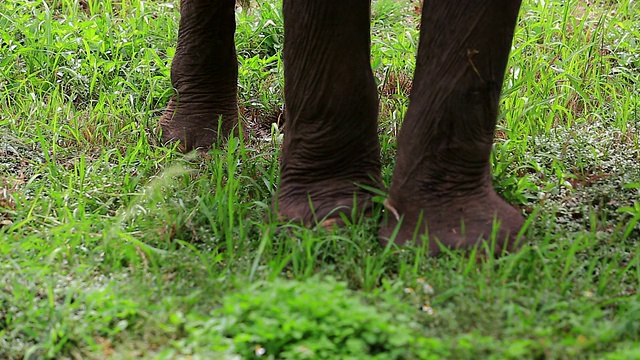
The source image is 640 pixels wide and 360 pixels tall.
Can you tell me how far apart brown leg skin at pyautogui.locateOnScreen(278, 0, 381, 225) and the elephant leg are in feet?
2.82

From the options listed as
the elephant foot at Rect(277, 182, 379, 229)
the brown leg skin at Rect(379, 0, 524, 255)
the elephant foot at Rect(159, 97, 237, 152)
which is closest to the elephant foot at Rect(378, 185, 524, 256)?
the brown leg skin at Rect(379, 0, 524, 255)

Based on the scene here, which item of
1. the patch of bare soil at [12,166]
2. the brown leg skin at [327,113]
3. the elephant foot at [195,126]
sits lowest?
the patch of bare soil at [12,166]

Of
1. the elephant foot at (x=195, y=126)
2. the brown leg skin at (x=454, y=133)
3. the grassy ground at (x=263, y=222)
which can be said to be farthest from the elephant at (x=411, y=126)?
the elephant foot at (x=195, y=126)

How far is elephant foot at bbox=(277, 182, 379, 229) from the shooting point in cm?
274

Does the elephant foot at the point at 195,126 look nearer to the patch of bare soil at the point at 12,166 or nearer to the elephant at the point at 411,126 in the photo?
the patch of bare soil at the point at 12,166

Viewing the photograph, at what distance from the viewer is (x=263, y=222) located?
2789mm

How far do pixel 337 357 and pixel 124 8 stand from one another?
10.1ft

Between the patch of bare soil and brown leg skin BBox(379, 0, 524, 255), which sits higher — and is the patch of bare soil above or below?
below

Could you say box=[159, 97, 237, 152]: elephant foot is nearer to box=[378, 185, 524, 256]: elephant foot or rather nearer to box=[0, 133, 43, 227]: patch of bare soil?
box=[0, 133, 43, 227]: patch of bare soil

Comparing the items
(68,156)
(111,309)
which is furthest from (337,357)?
(68,156)

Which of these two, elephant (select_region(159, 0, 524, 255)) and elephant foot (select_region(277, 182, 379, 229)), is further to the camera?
elephant foot (select_region(277, 182, 379, 229))

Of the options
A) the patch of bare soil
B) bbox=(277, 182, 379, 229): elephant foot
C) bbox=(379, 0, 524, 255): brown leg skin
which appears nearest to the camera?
bbox=(379, 0, 524, 255): brown leg skin

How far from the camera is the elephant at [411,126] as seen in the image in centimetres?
247

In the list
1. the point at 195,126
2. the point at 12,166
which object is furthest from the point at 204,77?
the point at 12,166
